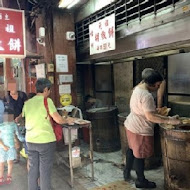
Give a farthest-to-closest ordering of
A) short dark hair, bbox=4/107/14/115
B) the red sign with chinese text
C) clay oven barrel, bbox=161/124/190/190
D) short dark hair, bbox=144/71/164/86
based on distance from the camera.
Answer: the red sign with chinese text
short dark hair, bbox=4/107/14/115
short dark hair, bbox=144/71/164/86
clay oven barrel, bbox=161/124/190/190

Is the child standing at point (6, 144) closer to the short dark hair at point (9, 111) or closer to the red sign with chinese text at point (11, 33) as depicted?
the short dark hair at point (9, 111)

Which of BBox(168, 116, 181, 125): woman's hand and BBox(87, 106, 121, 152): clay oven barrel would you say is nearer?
BBox(168, 116, 181, 125): woman's hand

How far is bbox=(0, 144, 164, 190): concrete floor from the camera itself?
4.65m

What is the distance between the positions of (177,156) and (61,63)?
4.24m

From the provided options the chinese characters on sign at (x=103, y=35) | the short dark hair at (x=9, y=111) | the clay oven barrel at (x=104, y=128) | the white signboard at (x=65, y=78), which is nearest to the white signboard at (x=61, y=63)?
the white signboard at (x=65, y=78)

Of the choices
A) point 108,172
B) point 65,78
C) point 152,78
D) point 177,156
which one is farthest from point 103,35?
point 108,172

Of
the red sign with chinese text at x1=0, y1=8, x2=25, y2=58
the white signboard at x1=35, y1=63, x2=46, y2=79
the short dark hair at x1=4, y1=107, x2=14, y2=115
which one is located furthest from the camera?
the white signboard at x1=35, y1=63, x2=46, y2=79

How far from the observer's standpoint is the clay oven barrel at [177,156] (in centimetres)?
359

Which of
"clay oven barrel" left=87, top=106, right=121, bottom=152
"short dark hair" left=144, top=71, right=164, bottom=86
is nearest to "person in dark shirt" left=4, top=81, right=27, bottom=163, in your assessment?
"clay oven barrel" left=87, top=106, right=121, bottom=152

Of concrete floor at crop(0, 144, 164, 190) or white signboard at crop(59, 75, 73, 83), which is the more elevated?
white signboard at crop(59, 75, 73, 83)

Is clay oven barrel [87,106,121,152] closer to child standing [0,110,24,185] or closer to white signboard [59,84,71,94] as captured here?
white signboard [59,84,71,94]

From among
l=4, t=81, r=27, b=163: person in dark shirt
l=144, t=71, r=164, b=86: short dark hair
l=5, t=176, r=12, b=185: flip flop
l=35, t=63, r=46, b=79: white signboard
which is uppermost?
l=35, t=63, r=46, b=79: white signboard

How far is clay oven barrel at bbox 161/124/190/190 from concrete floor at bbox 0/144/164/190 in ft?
1.88

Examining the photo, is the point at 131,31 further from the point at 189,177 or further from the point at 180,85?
the point at 189,177
